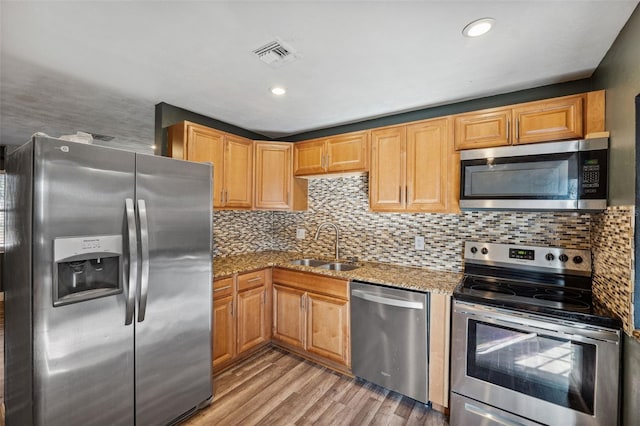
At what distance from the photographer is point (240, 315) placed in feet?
8.60

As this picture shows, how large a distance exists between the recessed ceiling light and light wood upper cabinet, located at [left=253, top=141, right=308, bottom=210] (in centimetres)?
202

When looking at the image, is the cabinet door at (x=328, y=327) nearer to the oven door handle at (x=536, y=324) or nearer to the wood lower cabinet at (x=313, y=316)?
the wood lower cabinet at (x=313, y=316)

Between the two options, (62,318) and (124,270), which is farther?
(124,270)

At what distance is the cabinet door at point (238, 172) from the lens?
2836mm

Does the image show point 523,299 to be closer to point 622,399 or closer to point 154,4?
point 622,399

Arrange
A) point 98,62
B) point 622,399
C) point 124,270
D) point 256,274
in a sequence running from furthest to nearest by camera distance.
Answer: point 256,274, point 98,62, point 124,270, point 622,399

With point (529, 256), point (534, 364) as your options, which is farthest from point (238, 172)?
point (534, 364)

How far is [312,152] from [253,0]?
1787 millimetres

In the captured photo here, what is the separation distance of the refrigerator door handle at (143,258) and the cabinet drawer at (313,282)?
1.34 meters

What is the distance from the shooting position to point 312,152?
3.04m

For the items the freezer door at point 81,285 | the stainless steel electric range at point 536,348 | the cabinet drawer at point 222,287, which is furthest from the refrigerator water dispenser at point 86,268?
the stainless steel electric range at point 536,348

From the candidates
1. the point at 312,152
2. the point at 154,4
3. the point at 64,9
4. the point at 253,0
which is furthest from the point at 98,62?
the point at 312,152

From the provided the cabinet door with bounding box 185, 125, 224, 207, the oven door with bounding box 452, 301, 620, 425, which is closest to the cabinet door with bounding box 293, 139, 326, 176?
the cabinet door with bounding box 185, 125, 224, 207

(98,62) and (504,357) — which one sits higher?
(98,62)
